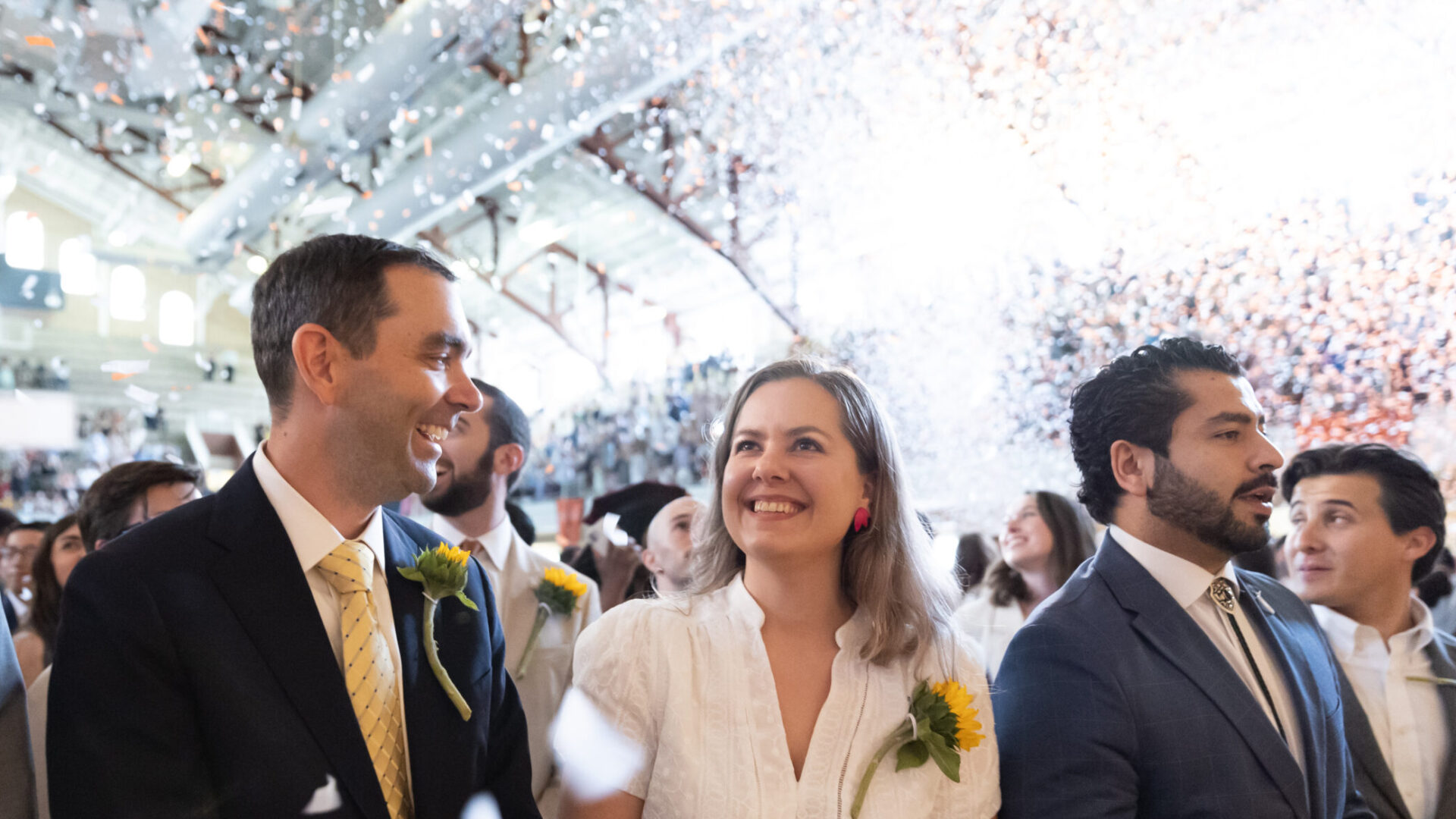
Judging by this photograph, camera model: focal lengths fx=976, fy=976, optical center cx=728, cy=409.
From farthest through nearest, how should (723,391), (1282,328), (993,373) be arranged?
1. (723,391)
2. (993,373)
3. (1282,328)

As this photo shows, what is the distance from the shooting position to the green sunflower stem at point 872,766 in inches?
53.5

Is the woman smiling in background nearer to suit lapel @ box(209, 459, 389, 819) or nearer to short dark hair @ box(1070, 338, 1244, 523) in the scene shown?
short dark hair @ box(1070, 338, 1244, 523)

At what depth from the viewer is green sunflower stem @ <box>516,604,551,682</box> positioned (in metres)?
2.21

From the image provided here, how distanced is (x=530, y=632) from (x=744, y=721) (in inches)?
40.3

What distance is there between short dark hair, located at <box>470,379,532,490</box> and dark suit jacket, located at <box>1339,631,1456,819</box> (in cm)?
Result: 191

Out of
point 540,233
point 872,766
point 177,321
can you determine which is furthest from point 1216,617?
point 177,321

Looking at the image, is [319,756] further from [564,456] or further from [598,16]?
[564,456]

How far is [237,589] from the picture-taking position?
1.13 meters

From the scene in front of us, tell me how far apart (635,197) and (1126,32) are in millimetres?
5717

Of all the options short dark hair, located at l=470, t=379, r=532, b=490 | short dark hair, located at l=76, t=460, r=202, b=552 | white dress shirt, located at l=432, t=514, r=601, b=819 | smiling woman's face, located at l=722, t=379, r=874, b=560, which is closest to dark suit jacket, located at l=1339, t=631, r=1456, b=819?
smiling woman's face, located at l=722, t=379, r=874, b=560

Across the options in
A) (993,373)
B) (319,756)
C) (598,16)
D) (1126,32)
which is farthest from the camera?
(598,16)

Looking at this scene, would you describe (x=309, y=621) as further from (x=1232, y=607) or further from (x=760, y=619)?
(x=1232, y=607)

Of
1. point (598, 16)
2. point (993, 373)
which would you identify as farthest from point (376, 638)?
point (598, 16)

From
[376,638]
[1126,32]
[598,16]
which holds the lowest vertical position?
[376,638]
